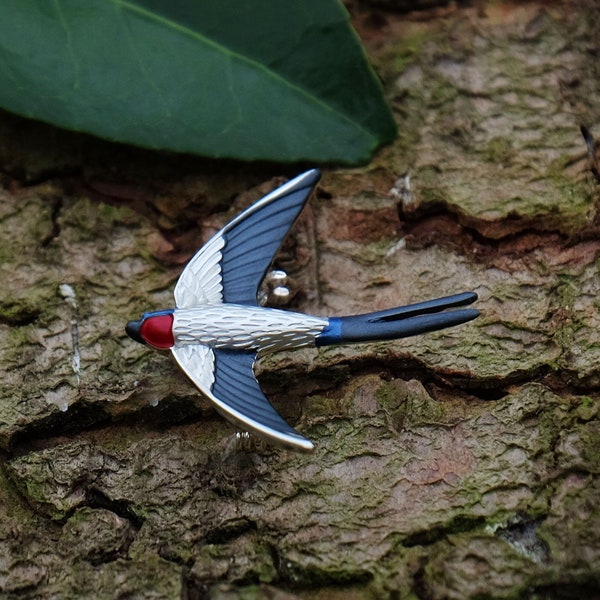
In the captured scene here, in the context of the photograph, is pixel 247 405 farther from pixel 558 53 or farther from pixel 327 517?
pixel 558 53

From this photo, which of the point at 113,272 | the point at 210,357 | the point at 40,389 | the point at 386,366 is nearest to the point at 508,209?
the point at 386,366

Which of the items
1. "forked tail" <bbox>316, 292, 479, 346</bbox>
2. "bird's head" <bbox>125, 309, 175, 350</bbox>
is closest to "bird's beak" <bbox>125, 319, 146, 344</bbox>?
"bird's head" <bbox>125, 309, 175, 350</bbox>

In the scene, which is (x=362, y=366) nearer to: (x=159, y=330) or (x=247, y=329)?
(x=247, y=329)

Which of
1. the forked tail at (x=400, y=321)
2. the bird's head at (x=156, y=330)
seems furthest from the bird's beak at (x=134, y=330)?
the forked tail at (x=400, y=321)

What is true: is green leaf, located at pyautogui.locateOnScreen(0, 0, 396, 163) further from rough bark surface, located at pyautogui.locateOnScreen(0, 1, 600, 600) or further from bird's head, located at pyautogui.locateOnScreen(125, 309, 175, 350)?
bird's head, located at pyautogui.locateOnScreen(125, 309, 175, 350)

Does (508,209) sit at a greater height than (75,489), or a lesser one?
greater

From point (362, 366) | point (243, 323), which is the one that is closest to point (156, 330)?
point (243, 323)
